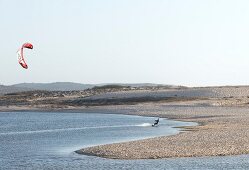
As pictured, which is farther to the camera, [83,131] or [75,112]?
[75,112]

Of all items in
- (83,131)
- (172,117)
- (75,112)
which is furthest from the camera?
(75,112)

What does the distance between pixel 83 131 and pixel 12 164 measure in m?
19.9

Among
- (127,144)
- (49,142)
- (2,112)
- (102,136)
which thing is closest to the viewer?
(127,144)

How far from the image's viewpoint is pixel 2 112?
93562 millimetres

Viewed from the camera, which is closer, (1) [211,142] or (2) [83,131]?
(1) [211,142]

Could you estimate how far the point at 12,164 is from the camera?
1056 inches

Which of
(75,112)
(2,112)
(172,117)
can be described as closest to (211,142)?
(172,117)

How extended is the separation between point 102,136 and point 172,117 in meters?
22.5

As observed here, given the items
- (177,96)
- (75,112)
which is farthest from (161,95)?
(75,112)

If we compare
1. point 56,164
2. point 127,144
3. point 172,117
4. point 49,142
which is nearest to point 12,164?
point 56,164

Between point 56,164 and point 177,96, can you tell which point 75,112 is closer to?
point 177,96

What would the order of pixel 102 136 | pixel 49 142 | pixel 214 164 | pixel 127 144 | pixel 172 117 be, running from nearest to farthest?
pixel 214 164 → pixel 127 144 → pixel 49 142 → pixel 102 136 → pixel 172 117

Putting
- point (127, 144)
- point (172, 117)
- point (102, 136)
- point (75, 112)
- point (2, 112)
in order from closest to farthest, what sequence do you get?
point (127, 144) < point (102, 136) < point (172, 117) < point (75, 112) < point (2, 112)

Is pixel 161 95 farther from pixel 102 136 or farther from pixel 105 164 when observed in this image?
pixel 105 164
